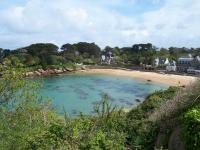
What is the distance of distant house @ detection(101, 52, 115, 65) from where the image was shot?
550ft

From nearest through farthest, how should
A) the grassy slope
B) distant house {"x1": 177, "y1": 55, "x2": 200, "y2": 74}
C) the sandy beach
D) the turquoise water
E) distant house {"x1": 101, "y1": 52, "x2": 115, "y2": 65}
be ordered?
the grassy slope < the turquoise water < the sandy beach < distant house {"x1": 177, "y1": 55, "x2": 200, "y2": 74} < distant house {"x1": 101, "y1": 52, "x2": 115, "y2": 65}

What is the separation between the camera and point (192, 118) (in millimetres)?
15102

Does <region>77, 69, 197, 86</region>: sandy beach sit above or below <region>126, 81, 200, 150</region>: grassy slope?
below

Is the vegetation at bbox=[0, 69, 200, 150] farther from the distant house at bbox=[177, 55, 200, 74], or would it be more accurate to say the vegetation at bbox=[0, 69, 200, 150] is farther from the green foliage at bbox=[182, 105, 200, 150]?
the distant house at bbox=[177, 55, 200, 74]

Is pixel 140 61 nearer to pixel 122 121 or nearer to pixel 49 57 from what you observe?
pixel 49 57

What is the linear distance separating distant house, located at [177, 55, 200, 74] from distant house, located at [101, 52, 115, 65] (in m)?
32.4

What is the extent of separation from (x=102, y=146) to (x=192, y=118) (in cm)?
355

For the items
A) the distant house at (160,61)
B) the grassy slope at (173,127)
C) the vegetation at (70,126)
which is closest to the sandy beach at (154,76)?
the distant house at (160,61)

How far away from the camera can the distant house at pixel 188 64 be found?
134m

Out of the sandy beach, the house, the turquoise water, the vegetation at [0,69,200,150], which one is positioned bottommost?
the turquoise water

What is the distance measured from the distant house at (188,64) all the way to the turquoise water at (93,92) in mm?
27385

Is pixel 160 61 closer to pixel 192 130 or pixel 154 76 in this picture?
pixel 154 76

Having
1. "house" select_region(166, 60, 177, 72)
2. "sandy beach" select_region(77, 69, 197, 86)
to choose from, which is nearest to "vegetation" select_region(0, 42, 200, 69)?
"house" select_region(166, 60, 177, 72)

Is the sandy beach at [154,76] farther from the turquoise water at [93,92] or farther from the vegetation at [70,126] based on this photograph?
the vegetation at [70,126]
